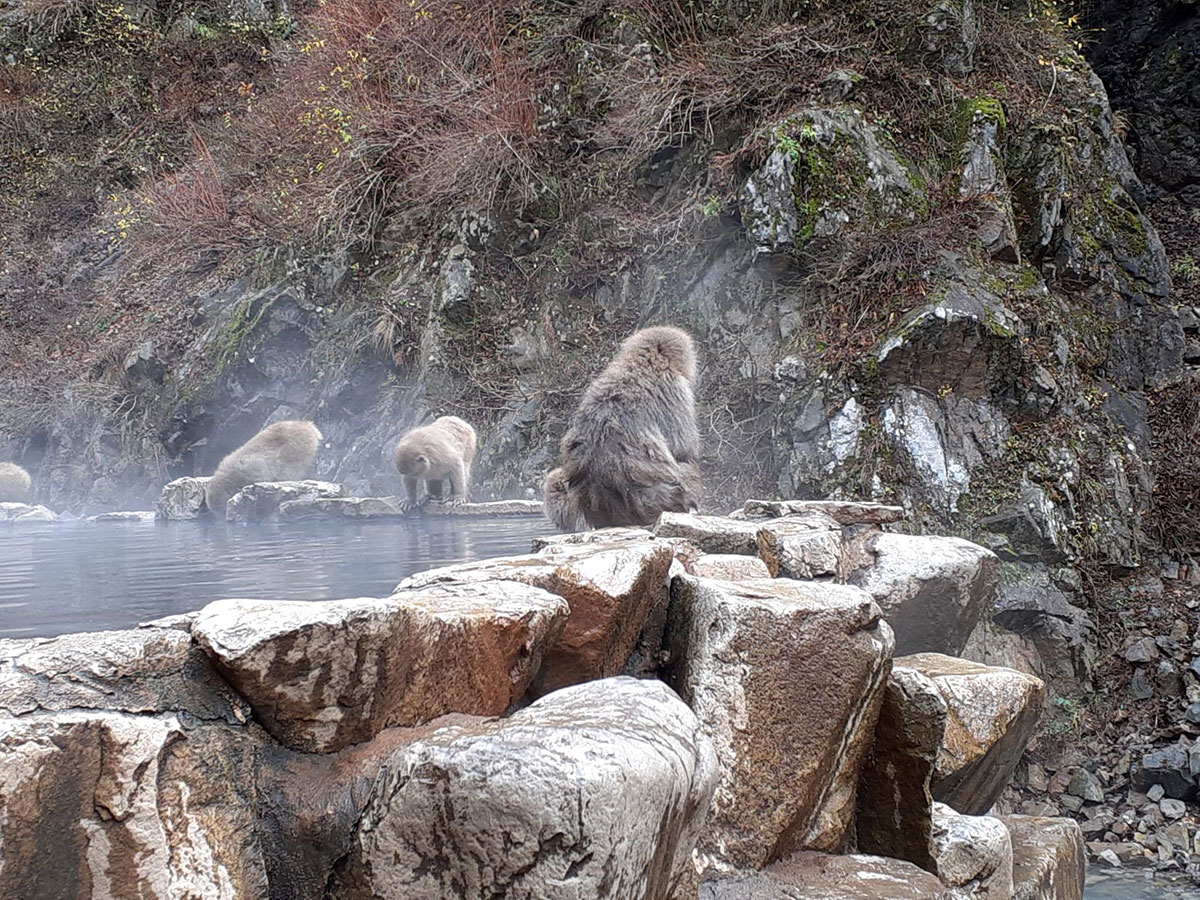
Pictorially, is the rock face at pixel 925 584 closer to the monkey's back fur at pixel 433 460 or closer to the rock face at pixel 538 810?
the rock face at pixel 538 810

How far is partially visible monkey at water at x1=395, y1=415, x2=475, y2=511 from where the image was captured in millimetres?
7547

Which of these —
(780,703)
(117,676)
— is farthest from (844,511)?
(117,676)

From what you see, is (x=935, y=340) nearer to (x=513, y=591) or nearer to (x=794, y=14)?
(x=794, y=14)

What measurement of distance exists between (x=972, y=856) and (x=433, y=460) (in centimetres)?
560

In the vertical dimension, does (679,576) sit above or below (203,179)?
below

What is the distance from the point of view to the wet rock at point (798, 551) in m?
3.72

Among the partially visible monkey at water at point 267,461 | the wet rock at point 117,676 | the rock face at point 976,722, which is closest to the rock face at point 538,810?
the wet rock at point 117,676

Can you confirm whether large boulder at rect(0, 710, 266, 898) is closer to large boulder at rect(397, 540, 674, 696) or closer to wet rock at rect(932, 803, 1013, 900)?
large boulder at rect(397, 540, 674, 696)

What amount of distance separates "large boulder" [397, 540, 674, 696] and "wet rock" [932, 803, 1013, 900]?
3.97 ft

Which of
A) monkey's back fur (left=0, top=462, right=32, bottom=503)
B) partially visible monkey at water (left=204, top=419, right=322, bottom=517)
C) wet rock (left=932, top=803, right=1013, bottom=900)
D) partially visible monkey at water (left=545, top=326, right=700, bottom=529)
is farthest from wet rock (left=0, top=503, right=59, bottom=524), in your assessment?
wet rock (left=932, top=803, right=1013, bottom=900)

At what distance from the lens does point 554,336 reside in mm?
10180

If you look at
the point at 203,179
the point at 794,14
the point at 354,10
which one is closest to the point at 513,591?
the point at 794,14

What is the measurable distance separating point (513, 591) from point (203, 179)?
13.2 metres

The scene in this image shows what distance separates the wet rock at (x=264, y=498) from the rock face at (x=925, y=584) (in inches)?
185
